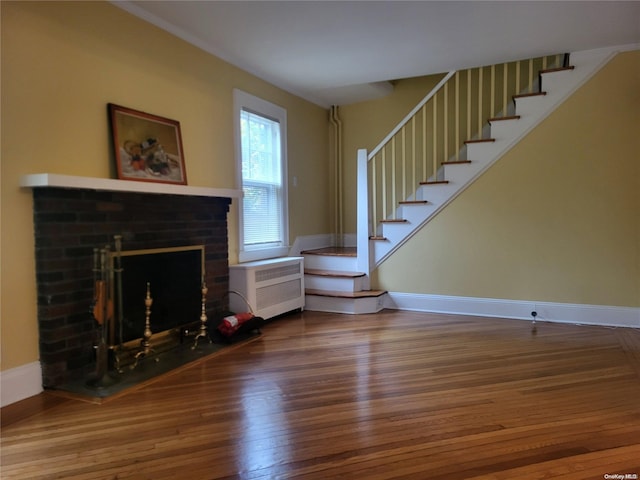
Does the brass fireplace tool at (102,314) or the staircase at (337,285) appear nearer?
the brass fireplace tool at (102,314)

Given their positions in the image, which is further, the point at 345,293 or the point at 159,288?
the point at 345,293

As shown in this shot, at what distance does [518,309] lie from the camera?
4305 mm

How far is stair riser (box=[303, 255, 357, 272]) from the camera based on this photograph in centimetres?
500

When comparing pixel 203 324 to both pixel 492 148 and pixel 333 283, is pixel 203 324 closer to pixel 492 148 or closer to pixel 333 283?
pixel 333 283

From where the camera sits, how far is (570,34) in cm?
362

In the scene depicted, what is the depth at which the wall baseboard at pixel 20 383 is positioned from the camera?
2.38 metres

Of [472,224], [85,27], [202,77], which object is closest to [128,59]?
[85,27]

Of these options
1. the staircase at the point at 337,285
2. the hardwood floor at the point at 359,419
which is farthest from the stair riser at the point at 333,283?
the hardwood floor at the point at 359,419

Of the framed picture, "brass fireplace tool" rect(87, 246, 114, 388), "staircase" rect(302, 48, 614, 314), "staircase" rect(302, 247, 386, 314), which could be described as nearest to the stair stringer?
"staircase" rect(302, 48, 614, 314)

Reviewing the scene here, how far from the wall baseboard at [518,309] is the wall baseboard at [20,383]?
3.34 meters

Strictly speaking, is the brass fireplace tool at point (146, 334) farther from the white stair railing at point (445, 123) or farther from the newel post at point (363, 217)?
the white stair railing at point (445, 123)

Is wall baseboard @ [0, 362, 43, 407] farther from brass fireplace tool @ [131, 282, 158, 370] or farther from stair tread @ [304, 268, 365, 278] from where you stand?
stair tread @ [304, 268, 365, 278]

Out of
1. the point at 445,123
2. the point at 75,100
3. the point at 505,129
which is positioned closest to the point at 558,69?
the point at 505,129

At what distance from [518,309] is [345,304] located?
68.3 inches
